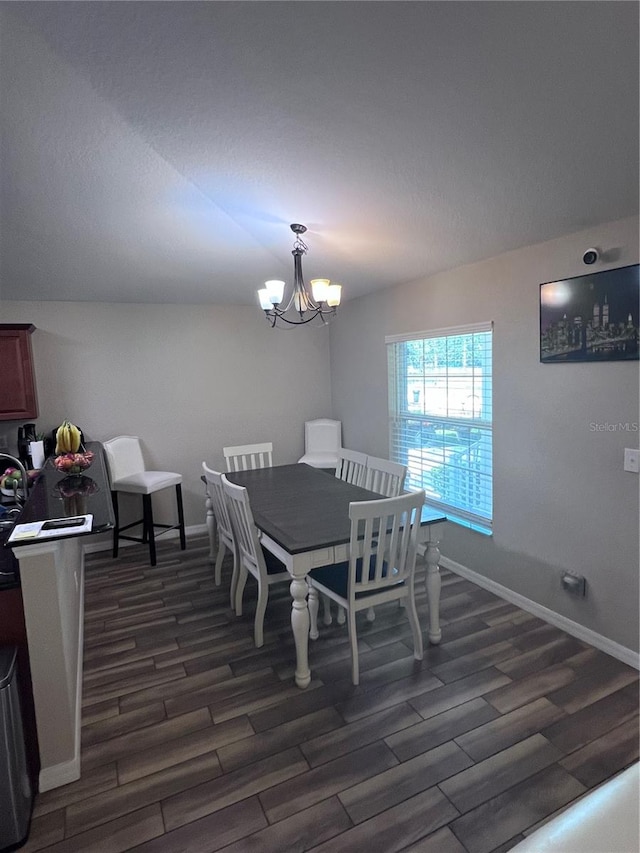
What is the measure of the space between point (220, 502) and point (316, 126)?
2165 mm

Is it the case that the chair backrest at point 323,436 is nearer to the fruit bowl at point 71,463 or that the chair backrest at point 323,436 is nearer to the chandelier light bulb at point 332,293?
the chandelier light bulb at point 332,293

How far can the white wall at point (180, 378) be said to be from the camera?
4113 mm

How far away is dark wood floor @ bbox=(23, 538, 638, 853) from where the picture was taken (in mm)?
1643

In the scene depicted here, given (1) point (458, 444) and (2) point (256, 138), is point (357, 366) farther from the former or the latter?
(2) point (256, 138)

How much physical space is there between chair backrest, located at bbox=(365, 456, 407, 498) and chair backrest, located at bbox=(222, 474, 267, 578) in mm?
937

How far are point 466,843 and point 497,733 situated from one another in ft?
1.79

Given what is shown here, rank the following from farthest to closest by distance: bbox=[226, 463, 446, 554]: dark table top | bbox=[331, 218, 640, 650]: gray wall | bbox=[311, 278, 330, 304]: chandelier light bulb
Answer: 1. bbox=[311, 278, 330, 304]: chandelier light bulb
2. bbox=[331, 218, 640, 650]: gray wall
3. bbox=[226, 463, 446, 554]: dark table top

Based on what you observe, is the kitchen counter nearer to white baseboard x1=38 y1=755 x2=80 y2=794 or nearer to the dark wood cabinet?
white baseboard x1=38 y1=755 x2=80 y2=794

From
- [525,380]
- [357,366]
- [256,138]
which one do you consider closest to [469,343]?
[525,380]

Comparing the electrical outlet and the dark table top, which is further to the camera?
the electrical outlet

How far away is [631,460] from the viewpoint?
2373 mm

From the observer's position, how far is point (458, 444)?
3.58 meters

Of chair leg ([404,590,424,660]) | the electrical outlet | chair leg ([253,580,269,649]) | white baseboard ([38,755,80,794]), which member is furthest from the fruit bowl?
the electrical outlet

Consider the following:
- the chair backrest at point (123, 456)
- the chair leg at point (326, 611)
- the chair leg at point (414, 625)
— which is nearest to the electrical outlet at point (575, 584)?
the chair leg at point (414, 625)
